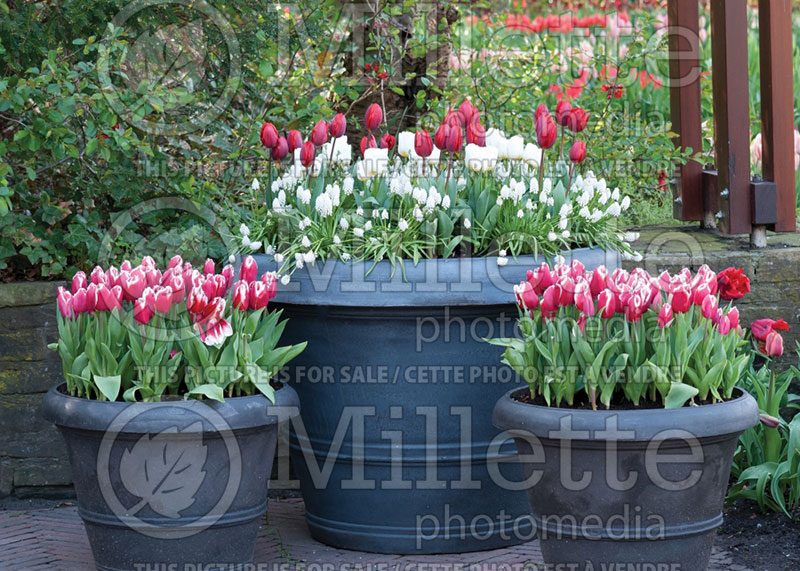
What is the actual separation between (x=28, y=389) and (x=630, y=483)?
2168 mm

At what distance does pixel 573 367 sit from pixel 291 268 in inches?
36.1

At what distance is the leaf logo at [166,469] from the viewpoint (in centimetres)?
267

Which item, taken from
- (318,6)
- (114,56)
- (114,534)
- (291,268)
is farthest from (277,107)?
(114,534)

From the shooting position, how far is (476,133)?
3.09m

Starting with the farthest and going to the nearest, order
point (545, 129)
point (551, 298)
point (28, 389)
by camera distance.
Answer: point (28, 389), point (545, 129), point (551, 298)

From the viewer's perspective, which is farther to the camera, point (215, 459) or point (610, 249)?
point (610, 249)

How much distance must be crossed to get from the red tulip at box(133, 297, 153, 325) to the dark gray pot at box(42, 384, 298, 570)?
0.22 meters

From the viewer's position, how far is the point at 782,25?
381 centimetres

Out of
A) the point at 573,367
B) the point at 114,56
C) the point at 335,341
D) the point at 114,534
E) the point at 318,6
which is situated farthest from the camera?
the point at 318,6

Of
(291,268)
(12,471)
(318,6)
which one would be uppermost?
(318,6)

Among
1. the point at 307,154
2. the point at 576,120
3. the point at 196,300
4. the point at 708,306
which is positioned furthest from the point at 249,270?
the point at 708,306

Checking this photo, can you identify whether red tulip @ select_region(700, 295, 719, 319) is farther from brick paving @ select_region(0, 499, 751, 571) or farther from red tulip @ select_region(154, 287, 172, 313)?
red tulip @ select_region(154, 287, 172, 313)

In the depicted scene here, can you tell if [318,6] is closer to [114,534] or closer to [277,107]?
[277,107]

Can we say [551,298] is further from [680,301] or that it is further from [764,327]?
[764,327]
